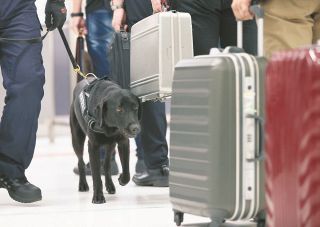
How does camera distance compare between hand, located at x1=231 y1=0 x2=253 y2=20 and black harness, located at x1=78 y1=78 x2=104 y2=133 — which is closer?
hand, located at x1=231 y1=0 x2=253 y2=20

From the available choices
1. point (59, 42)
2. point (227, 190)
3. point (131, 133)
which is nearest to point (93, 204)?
point (131, 133)

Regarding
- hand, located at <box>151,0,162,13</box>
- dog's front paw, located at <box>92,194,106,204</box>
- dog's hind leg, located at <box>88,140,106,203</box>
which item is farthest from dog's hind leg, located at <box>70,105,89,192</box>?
hand, located at <box>151,0,162,13</box>

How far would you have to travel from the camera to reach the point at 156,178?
375cm

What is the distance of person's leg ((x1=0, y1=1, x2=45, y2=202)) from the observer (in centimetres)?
323

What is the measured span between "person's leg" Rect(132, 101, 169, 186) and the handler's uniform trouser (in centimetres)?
142

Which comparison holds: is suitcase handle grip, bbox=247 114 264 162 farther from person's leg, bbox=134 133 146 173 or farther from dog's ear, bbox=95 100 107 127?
person's leg, bbox=134 133 146 173

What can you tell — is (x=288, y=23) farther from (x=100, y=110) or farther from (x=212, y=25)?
(x=100, y=110)

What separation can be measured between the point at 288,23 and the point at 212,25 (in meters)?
0.82

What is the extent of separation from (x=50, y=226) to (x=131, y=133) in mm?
654

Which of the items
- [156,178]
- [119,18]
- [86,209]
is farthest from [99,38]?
[86,209]

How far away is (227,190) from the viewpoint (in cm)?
215

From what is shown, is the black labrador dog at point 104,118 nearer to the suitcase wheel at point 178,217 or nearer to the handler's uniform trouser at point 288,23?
Answer: the suitcase wheel at point 178,217

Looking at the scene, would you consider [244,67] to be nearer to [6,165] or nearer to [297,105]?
[297,105]

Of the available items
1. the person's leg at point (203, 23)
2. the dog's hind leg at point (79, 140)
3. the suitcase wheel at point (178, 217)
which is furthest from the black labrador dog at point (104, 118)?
the suitcase wheel at point (178, 217)
